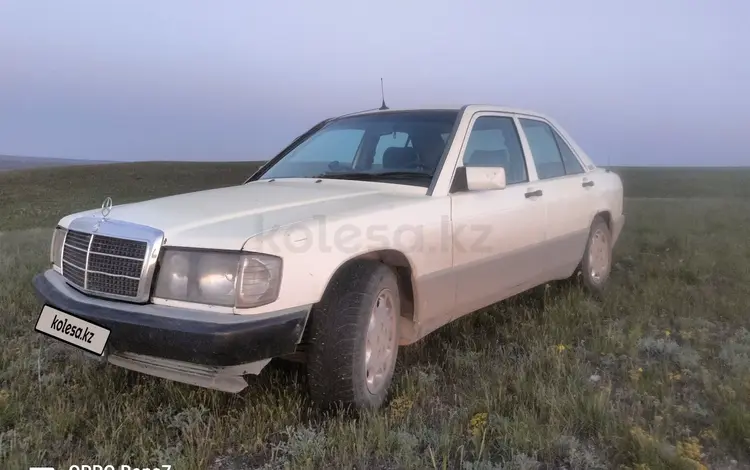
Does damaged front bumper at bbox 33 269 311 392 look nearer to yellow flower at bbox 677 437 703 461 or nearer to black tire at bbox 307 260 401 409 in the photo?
black tire at bbox 307 260 401 409

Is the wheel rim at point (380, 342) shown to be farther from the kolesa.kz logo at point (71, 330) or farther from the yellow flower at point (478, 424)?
the kolesa.kz logo at point (71, 330)

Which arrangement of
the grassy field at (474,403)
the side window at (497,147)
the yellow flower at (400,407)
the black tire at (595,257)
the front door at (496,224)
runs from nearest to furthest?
the grassy field at (474,403), the yellow flower at (400,407), the front door at (496,224), the side window at (497,147), the black tire at (595,257)

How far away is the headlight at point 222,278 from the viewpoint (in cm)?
229

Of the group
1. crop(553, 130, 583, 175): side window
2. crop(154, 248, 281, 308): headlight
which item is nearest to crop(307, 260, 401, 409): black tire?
crop(154, 248, 281, 308): headlight

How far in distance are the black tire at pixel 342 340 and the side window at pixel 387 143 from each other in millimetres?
1257

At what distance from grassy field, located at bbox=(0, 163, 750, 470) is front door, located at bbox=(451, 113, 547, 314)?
1.29 ft

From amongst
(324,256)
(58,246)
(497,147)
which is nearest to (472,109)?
(497,147)

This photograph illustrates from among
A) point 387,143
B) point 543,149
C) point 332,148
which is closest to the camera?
point 387,143

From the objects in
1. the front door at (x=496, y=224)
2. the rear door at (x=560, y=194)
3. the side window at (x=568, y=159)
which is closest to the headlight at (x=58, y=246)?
the front door at (x=496, y=224)

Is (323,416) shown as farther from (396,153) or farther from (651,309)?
(651,309)

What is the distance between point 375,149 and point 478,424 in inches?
79.4

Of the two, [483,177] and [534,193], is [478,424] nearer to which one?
[483,177]

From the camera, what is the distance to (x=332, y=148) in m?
4.03

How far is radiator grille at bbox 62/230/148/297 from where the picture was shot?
2.43 metres
